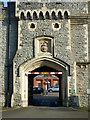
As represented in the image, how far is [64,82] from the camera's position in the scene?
17.6 m

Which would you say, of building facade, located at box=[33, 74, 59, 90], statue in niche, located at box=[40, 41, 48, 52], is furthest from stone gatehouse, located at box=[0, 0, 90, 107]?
building facade, located at box=[33, 74, 59, 90]

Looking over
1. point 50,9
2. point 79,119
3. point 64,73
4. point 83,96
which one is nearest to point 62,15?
point 50,9

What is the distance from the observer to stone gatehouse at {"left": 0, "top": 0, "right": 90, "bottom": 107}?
17.5 metres

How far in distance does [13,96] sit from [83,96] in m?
4.03

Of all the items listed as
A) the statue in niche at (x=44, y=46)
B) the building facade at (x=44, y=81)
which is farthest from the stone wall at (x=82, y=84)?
the building facade at (x=44, y=81)

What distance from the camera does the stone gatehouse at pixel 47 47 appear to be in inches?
688

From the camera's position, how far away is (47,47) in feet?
58.6

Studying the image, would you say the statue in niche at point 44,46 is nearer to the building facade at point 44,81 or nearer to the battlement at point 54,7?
the battlement at point 54,7

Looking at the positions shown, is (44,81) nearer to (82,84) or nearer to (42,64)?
(42,64)

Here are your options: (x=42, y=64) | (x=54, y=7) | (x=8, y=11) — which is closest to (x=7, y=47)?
(x=8, y=11)

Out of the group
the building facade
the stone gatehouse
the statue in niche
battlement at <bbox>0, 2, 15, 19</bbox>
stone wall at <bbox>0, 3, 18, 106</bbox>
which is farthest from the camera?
the building facade

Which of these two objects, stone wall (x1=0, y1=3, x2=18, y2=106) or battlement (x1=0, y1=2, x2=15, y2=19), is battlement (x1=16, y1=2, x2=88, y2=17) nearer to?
battlement (x1=0, y1=2, x2=15, y2=19)

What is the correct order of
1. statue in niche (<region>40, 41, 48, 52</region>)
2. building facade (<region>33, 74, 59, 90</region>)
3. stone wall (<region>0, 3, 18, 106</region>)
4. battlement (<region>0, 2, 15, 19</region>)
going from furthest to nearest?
building facade (<region>33, 74, 59, 90</region>)
battlement (<region>0, 2, 15, 19</region>)
stone wall (<region>0, 3, 18, 106</region>)
statue in niche (<region>40, 41, 48, 52</region>)

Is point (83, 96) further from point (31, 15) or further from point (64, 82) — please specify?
point (31, 15)
